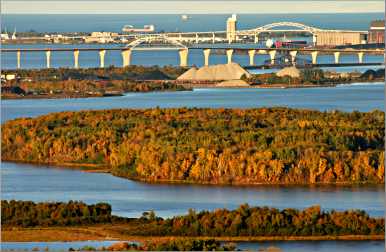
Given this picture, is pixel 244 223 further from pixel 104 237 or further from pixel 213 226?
pixel 104 237

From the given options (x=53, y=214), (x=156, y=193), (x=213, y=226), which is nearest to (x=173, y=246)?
(x=213, y=226)

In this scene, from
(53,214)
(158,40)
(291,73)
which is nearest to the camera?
(53,214)

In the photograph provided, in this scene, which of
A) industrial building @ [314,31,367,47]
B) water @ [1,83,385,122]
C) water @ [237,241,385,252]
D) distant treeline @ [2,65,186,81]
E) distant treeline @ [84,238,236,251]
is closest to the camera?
distant treeline @ [84,238,236,251]

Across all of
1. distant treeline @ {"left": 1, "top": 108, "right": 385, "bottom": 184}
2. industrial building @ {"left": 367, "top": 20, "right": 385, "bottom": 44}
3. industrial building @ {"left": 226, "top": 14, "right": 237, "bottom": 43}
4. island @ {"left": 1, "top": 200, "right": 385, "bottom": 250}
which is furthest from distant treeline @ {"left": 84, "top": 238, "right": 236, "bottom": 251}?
industrial building @ {"left": 226, "top": 14, "right": 237, "bottom": 43}

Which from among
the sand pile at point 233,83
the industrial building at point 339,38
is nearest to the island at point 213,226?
the sand pile at point 233,83

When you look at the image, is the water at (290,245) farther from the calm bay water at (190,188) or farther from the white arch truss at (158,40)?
the white arch truss at (158,40)

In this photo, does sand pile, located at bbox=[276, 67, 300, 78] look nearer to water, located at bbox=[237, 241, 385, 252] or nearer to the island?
the island
